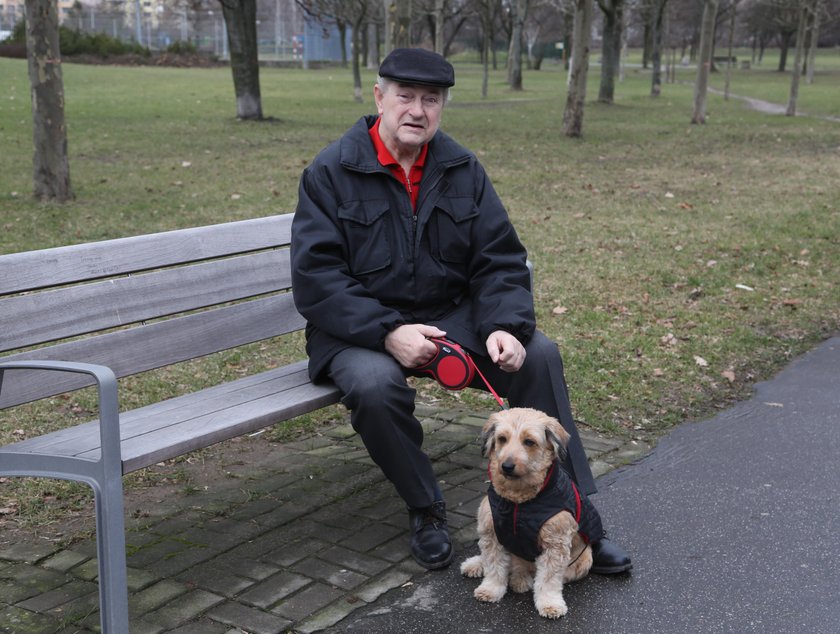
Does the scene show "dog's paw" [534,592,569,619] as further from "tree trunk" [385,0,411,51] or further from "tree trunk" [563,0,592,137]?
"tree trunk" [563,0,592,137]

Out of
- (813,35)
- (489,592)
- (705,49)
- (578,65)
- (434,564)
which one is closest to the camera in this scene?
(489,592)

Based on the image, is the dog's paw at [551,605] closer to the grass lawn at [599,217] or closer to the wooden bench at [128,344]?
the wooden bench at [128,344]

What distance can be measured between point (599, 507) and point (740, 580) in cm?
75

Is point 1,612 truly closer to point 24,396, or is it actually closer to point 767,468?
point 24,396

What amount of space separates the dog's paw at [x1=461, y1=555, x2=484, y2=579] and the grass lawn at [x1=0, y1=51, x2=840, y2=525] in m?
1.63

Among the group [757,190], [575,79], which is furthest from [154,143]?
[757,190]

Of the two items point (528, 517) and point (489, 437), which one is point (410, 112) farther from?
point (528, 517)

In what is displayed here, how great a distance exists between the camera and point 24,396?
360cm

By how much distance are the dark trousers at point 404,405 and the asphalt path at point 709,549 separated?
34cm

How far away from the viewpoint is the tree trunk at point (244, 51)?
2044cm

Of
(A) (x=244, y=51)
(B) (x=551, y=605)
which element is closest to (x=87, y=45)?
(A) (x=244, y=51)

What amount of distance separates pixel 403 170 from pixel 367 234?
0.33 meters

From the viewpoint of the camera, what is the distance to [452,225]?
4.17m

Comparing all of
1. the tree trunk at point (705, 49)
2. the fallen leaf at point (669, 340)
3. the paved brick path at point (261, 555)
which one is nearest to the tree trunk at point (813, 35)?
the tree trunk at point (705, 49)
